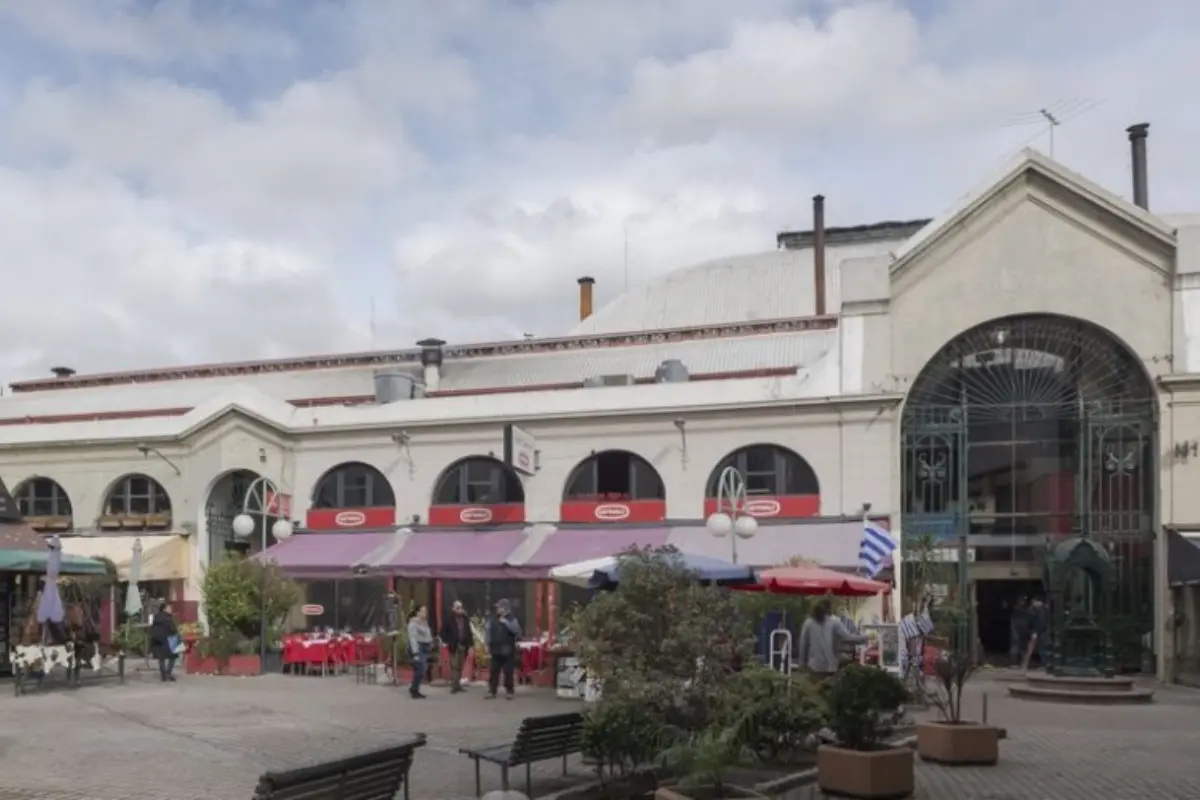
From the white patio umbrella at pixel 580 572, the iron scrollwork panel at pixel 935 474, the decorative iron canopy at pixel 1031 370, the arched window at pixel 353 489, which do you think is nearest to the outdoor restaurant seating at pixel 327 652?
the arched window at pixel 353 489

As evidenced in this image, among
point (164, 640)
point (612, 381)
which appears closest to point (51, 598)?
point (164, 640)

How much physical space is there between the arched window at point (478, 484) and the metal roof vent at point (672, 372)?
4.26 metres

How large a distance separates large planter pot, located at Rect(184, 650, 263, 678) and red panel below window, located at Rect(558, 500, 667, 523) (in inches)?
293

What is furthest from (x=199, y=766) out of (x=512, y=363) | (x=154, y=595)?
(x=512, y=363)

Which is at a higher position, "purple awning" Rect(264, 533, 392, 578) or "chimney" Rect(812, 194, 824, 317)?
"chimney" Rect(812, 194, 824, 317)

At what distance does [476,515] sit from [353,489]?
353 centimetres

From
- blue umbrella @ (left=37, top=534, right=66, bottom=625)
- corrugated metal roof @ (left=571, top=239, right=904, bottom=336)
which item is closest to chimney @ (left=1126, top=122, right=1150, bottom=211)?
corrugated metal roof @ (left=571, top=239, right=904, bottom=336)

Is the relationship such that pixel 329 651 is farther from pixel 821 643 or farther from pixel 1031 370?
pixel 1031 370

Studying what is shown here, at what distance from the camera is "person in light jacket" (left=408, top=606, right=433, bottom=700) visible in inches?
805

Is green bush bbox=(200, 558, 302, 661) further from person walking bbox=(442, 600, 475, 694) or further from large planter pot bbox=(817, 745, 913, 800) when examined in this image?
large planter pot bbox=(817, 745, 913, 800)

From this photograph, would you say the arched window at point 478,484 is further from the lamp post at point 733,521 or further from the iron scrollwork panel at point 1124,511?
the iron scrollwork panel at point 1124,511

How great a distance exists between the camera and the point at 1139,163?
33.0 m

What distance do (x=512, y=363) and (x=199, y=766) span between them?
2295 cm

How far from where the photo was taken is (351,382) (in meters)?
36.3
